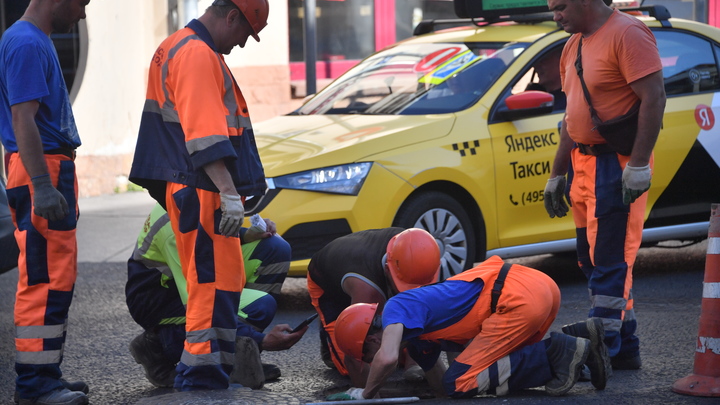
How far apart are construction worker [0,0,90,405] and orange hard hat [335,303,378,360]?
1.12 metres

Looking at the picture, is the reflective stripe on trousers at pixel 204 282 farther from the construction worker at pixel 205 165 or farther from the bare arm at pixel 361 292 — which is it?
the bare arm at pixel 361 292

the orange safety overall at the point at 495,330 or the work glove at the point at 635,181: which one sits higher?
the work glove at the point at 635,181

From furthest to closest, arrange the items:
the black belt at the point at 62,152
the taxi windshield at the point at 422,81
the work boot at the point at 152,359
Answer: the taxi windshield at the point at 422,81 < the work boot at the point at 152,359 < the black belt at the point at 62,152

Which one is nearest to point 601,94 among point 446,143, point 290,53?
point 446,143

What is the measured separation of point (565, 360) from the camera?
4.15m

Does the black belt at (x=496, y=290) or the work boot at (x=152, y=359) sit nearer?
the black belt at (x=496, y=290)

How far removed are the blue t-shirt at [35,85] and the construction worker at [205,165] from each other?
0.47 metres

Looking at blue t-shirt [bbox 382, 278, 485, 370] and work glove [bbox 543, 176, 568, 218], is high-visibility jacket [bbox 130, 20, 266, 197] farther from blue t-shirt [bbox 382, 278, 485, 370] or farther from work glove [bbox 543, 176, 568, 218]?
work glove [bbox 543, 176, 568, 218]

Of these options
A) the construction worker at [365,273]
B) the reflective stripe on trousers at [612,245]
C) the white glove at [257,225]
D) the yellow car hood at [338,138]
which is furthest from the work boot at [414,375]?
the yellow car hood at [338,138]

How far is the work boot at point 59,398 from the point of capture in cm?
420

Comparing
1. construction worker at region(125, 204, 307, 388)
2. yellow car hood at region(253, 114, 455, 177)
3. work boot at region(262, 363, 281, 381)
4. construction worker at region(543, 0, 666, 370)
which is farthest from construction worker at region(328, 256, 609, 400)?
yellow car hood at region(253, 114, 455, 177)

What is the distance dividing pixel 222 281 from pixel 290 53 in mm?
10661

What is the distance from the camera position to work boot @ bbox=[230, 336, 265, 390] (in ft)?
14.1

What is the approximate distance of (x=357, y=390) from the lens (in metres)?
4.12
